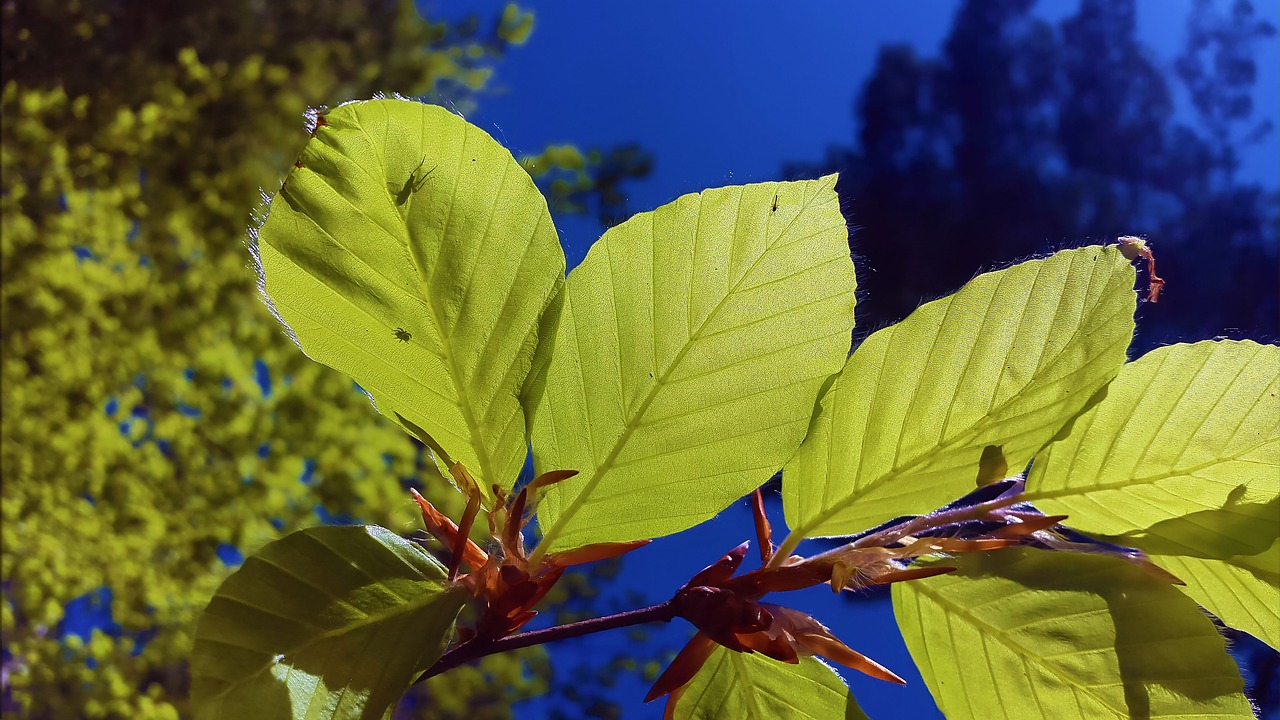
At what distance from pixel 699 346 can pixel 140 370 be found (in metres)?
2.24

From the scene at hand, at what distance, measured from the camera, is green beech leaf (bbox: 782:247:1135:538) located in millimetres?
249

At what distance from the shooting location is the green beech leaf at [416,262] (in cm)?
23

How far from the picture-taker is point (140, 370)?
205 centimetres

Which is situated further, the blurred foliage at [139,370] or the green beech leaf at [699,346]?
the blurred foliage at [139,370]

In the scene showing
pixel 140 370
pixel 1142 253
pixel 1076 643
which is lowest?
pixel 1076 643

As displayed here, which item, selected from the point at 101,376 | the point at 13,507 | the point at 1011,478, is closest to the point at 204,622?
the point at 1011,478

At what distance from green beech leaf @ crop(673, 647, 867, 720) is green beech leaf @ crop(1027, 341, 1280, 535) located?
10cm

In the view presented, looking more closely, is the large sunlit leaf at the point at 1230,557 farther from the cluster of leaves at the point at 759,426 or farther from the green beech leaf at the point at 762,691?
the green beech leaf at the point at 762,691

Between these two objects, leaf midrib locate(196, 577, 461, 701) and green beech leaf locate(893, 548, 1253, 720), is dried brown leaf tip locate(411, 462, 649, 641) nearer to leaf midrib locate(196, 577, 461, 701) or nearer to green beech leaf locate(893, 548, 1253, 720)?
leaf midrib locate(196, 577, 461, 701)

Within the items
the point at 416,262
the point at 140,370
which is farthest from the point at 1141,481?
the point at 140,370

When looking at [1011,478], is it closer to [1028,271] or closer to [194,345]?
[1028,271]

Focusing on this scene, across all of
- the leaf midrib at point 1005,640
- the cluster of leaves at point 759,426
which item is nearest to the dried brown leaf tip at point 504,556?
the cluster of leaves at point 759,426

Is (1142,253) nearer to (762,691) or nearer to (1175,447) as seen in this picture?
(1175,447)

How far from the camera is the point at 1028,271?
0.26 metres
